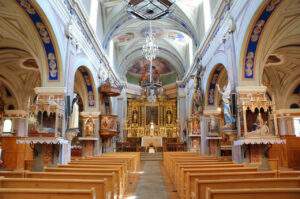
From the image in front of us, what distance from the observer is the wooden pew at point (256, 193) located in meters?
2.72

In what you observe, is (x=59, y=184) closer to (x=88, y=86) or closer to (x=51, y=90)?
(x=51, y=90)

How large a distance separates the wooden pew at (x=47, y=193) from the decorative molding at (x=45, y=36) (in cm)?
579

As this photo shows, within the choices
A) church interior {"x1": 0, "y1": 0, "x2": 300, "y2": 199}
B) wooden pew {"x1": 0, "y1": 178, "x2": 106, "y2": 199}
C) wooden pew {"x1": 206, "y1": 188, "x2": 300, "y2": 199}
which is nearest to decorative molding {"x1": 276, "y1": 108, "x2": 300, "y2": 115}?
church interior {"x1": 0, "y1": 0, "x2": 300, "y2": 199}

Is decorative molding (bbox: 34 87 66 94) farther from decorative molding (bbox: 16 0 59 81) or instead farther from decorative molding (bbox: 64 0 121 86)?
decorative molding (bbox: 64 0 121 86)

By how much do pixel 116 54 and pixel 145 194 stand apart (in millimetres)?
15908

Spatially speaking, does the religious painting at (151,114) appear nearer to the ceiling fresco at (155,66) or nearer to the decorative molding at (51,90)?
the ceiling fresco at (155,66)

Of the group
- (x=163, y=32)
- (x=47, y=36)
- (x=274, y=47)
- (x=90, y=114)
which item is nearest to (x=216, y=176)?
(x=47, y=36)

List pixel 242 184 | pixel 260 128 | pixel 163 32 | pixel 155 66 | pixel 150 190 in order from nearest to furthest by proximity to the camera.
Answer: pixel 242 184, pixel 150 190, pixel 260 128, pixel 163 32, pixel 155 66

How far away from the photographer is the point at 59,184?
3.59 m

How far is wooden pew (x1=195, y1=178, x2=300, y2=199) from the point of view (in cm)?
341

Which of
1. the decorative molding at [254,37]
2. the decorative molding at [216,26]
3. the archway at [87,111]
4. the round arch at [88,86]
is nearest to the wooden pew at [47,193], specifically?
the decorative molding at [254,37]

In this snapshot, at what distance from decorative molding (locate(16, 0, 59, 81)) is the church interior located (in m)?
0.03

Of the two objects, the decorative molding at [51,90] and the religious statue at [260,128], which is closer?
the religious statue at [260,128]

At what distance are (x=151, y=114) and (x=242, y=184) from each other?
20686 mm
